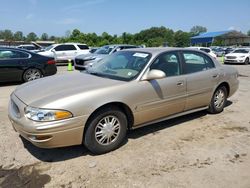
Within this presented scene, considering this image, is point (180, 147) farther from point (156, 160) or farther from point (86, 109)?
point (86, 109)

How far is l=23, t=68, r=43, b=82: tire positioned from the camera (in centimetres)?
988

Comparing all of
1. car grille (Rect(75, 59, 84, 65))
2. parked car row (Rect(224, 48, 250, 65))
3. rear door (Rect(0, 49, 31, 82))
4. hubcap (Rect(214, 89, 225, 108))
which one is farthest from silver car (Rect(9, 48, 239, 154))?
parked car row (Rect(224, 48, 250, 65))

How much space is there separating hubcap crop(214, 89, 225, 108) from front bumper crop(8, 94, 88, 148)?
344cm

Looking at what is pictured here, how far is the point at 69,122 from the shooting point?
A: 3.58m

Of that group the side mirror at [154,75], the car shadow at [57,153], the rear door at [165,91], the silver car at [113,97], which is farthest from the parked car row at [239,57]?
the car shadow at [57,153]

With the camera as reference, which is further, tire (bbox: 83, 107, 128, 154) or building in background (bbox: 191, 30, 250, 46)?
building in background (bbox: 191, 30, 250, 46)

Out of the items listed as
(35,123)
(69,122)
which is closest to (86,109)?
(69,122)

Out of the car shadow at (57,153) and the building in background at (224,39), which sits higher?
the building in background at (224,39)

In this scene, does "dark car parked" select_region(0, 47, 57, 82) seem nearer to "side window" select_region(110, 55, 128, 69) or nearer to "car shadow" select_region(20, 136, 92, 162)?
"side window" select_region(110, 55, 128, 69)

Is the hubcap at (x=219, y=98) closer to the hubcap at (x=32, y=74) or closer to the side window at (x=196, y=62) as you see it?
the side window at (x=196, y=62)

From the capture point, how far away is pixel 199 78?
5.33m

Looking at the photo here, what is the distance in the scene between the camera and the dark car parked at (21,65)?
9398mm

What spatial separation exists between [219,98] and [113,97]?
10.2 ft

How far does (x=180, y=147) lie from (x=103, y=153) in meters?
1.24
